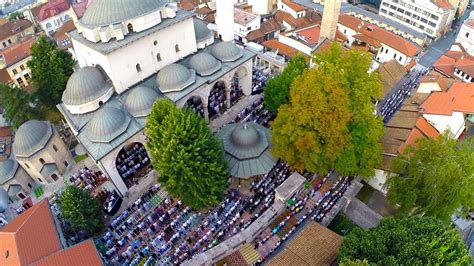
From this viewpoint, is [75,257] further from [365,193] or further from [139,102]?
[365,193]

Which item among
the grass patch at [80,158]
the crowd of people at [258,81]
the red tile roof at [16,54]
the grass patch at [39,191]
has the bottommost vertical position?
the grass patch at [39,191]

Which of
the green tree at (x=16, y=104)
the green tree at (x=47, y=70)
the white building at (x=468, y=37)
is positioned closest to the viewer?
the green tree at (x=16, y=104)

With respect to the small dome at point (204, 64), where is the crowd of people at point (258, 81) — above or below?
below

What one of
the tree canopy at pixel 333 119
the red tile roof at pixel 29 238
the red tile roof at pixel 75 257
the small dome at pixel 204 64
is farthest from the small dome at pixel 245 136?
the red tile roof at pixel 29 238

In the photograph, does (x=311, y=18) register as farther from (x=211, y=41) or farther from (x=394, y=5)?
(x=211, y=41)

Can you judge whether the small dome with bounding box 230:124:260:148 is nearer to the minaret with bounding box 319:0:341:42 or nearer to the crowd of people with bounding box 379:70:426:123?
the crowd of people with bounding box 379:70:426:123

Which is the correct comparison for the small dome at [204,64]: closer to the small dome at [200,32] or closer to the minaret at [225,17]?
the small dome at [200,32]

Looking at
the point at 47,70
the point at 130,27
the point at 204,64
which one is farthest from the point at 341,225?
the point at 47,70

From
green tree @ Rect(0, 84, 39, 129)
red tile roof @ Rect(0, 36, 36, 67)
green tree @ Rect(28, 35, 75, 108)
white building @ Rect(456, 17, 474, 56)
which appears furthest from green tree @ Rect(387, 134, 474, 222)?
red tile roof @ Rect(0, 36, 36, 67)

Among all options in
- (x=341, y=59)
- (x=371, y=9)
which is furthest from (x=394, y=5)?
(x=341, y=59)
